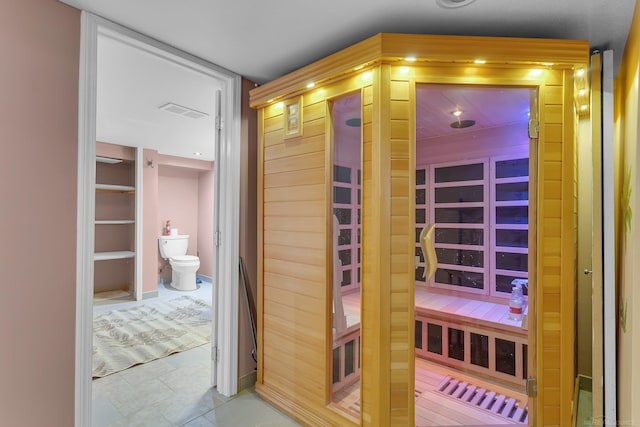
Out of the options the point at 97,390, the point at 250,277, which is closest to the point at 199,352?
the point at 97,390

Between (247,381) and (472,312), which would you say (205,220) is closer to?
(247,381)

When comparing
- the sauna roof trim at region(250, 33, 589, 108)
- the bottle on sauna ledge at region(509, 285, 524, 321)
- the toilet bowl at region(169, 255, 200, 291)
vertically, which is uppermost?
the sauna roof trim at region(250, 33, 589, 108)

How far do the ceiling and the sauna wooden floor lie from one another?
1.86 meters

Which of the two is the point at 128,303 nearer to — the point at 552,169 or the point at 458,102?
the point at 458,102

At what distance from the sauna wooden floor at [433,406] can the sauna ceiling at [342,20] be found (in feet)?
6.10

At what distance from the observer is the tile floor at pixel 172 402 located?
6.63 feet

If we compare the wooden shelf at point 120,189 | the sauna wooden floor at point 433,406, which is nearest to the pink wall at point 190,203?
the wooden shelf at point 120,189

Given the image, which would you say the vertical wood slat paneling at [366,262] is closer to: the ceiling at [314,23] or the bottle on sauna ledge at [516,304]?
the ceiling at [314,23]

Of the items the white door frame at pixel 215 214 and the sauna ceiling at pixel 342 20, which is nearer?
the sauna ceiling at pixel 342 20

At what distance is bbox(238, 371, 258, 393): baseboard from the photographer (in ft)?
7.73

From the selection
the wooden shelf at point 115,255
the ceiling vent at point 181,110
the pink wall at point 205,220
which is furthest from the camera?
the pink wall at point 205,220

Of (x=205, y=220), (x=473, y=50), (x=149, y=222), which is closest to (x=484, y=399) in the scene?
(x=473, y=50)

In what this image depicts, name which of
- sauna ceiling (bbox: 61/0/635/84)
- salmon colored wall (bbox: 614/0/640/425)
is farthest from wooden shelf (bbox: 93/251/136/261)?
salmon colored wall (bbox: 614/0/640/425)

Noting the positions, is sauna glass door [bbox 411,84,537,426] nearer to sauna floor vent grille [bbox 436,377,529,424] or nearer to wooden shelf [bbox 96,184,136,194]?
sauna floor vent grille [bbox 436,377,529,424]
